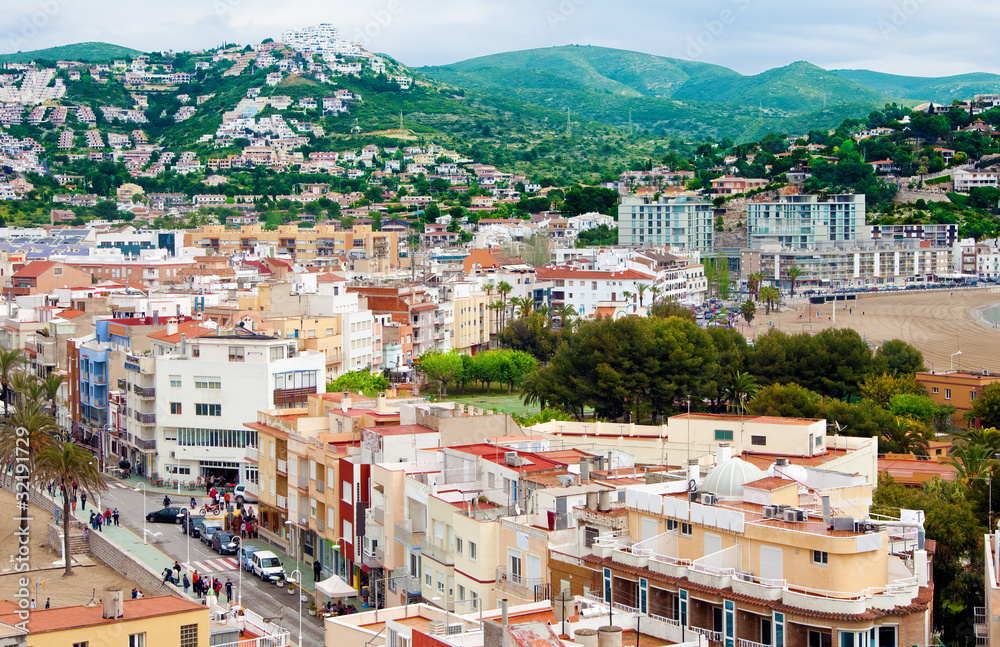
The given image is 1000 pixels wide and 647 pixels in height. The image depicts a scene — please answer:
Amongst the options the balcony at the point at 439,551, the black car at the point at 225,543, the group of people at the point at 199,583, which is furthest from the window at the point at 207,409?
the balcony at the point at 439,551

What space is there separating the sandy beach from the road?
43130 mm

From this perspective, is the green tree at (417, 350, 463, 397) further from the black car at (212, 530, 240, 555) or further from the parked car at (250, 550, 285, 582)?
the parked car at (250, 550, 285, 582)

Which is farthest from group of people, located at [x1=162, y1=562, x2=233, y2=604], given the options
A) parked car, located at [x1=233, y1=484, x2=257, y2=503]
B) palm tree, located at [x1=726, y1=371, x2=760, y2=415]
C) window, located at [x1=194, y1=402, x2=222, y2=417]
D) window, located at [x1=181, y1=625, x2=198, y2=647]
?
palm tree, located at [x1=726, y1=371, x2=760, y2=415]

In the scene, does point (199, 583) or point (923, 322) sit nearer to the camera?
point (199, 583)

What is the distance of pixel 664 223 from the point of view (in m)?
133

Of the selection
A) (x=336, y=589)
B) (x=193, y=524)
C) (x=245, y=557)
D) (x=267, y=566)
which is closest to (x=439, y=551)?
(x=336, y=589)

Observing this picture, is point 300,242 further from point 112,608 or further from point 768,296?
point 112,608

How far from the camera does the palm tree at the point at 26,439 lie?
32906 mm

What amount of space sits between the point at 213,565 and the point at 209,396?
11.5 m

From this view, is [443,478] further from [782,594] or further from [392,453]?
[782,594]

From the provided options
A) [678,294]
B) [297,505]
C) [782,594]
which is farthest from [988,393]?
[678,294]

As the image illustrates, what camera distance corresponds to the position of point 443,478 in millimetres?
24812

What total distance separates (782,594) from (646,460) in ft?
48.3

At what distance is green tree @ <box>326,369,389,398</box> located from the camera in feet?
159
